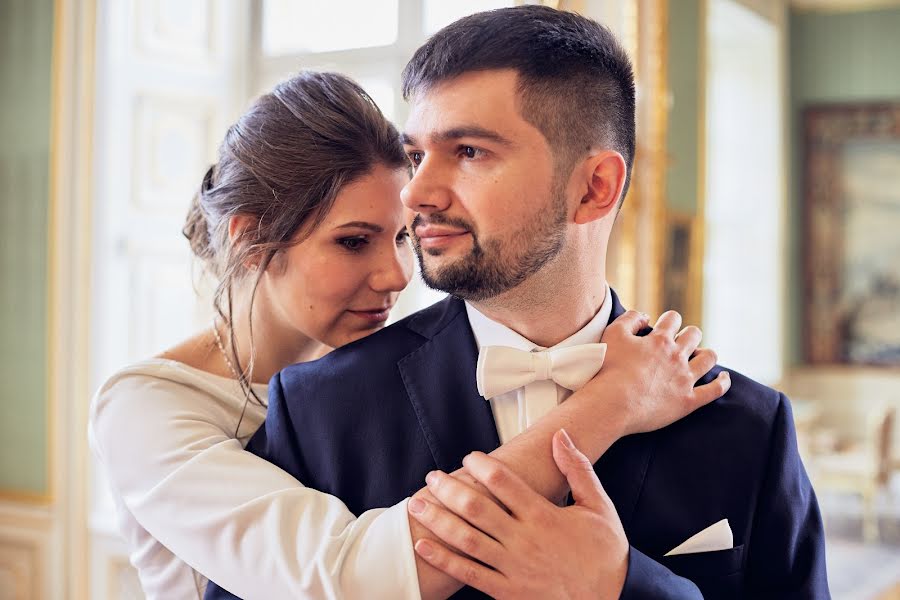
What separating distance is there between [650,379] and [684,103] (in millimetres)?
4306

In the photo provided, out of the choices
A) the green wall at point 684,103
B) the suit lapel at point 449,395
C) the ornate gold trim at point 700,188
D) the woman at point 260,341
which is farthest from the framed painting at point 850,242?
the suit lapel at point 449,395

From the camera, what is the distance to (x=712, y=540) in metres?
1.62

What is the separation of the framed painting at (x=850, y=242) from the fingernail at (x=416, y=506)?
865 centimetres

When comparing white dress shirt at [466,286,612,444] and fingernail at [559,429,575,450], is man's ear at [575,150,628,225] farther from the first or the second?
fingernail at [559,429,575,450]

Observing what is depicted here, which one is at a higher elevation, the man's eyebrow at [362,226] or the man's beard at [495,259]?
the man's eyebrow at [362,226]

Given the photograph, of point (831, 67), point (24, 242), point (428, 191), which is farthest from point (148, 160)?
point (831, 67)

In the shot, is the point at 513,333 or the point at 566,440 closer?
the point at 566,440

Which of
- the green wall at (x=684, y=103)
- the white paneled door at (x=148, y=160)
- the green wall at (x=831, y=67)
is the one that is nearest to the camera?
the white paneled door at (x=148, y=160)

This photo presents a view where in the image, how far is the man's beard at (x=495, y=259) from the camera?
5.14 feet

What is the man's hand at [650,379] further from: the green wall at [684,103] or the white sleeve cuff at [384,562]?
the green wall at [684,103]

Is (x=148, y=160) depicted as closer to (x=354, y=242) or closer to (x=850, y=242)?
(x=354, y=242)

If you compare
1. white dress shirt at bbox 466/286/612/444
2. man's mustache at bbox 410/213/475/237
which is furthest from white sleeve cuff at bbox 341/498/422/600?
man's mustache at bbox 410/213/475/237

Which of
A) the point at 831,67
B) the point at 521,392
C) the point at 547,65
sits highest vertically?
the point at 831,67

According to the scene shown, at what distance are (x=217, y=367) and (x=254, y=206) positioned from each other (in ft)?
1.26
